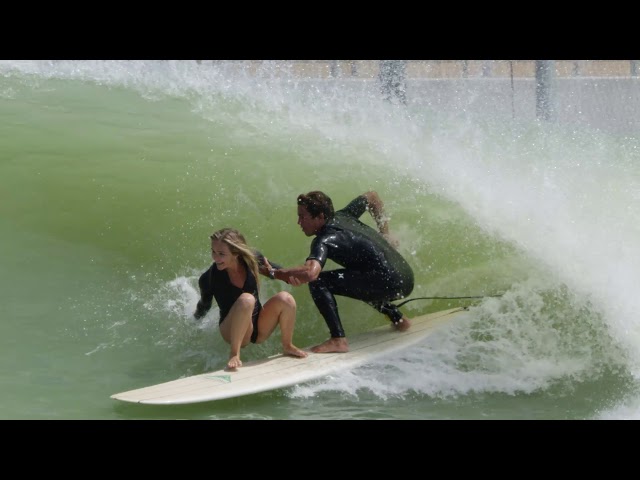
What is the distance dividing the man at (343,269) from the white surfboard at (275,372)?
12 cm

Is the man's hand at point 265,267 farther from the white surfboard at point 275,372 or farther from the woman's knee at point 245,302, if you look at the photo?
the white surfboard at point 275,372

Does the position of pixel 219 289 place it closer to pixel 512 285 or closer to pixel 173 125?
pixel 512 285

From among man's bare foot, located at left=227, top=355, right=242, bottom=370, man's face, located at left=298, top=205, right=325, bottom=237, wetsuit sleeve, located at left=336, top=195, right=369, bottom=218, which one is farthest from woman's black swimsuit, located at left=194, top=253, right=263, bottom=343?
wetsuit sleeve, located at left=336, top=195, right=369, bottom=218

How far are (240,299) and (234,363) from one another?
0.36 metres

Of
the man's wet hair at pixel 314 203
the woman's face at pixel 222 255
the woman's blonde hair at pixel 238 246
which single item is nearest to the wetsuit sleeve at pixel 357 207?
the man's wet hair at pixel 314 203

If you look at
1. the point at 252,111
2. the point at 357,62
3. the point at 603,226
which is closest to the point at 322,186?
the point at 252,111

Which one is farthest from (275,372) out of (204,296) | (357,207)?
(357,207)

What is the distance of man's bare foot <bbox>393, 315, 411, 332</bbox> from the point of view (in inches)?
251

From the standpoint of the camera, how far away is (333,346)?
234 inches

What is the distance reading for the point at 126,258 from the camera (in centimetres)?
727

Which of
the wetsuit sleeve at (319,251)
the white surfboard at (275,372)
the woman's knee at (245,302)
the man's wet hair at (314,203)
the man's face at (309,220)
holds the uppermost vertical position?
the man's wet hair at (314,203)

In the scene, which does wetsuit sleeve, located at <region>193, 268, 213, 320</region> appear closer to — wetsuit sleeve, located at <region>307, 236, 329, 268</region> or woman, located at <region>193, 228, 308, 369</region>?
woman, located at <region>193, 228, 308, 369</region>

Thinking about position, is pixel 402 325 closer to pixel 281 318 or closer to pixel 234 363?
pixel 281 318

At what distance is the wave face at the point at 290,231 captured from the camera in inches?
224
